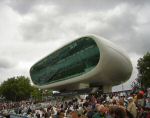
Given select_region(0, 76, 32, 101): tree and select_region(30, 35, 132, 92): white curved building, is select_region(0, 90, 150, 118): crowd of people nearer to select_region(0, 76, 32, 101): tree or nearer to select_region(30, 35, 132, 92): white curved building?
select_region(30, 35, 132, 92): white curved building

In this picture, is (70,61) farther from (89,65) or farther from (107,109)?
(107,109)

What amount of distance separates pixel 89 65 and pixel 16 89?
2525 inches

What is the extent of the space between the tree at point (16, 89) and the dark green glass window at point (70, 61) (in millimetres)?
35977

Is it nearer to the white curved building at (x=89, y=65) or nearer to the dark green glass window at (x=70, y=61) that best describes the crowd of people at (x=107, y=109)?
the white curved building at (x=89, y=65)

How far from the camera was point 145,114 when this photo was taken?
44.3 ft

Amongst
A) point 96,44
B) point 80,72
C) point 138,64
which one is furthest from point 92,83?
point 138,64

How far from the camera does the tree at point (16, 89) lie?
125 meters

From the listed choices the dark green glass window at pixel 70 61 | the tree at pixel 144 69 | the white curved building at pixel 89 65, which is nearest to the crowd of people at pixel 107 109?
the white curved building at pixel 89 65

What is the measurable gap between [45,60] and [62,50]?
11.5m

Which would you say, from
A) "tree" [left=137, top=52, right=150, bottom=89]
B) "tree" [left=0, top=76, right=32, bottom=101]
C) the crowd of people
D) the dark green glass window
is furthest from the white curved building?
"tree" [left=0, top=76, right=32, bottom=101]

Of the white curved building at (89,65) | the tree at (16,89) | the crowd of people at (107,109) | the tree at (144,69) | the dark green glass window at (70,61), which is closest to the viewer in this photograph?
the crowd of people at (107,109)

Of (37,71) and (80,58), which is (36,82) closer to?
(37,71)

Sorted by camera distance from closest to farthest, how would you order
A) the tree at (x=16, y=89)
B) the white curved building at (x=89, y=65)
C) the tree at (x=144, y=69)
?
the white curved building at (x=89, y=65) < the tree at (x=144, y=69) < the tree at (x=16, y=89)

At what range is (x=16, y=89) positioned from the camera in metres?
128
